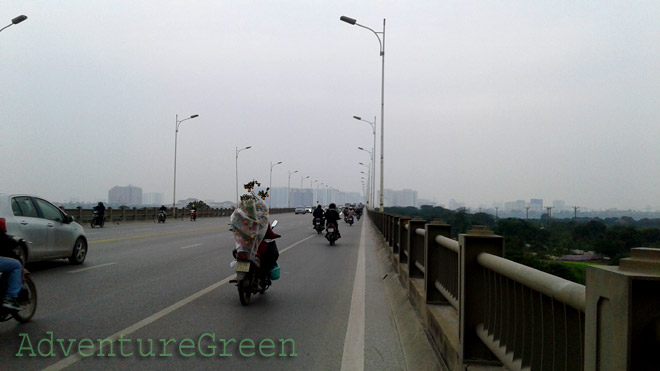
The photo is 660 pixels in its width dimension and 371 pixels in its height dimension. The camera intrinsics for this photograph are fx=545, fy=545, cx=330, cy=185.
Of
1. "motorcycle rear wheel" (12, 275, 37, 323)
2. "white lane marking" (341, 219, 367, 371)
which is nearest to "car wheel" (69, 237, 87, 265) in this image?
"motorcycle rear wheel" (12, 275, 37, 323)

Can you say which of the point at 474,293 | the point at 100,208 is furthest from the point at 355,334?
the point at 100,208

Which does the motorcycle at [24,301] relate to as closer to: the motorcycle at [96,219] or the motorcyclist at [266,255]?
the motorcyclist at [266,255]

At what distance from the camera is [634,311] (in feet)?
6.28

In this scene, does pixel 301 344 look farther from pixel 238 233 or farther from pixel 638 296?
pixel 638 296

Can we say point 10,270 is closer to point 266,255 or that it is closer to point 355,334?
point 266,255

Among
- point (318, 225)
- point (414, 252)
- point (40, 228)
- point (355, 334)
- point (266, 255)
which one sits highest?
point (40, 228)

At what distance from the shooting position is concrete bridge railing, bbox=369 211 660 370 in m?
1.92

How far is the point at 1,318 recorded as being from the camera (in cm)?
644

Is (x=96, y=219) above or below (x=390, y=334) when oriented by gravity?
above

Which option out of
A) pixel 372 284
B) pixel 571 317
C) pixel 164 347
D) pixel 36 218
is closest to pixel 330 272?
pixel 372 284

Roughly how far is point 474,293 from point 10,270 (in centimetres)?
534

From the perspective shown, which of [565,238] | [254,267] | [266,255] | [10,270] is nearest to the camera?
[10,270]

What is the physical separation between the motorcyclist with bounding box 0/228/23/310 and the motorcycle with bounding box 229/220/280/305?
3144 millimetres

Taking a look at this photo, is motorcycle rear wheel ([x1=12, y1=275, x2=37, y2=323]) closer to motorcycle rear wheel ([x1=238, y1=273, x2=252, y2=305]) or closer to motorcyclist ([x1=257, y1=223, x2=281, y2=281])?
motorcycle rear wheel ([x1=238, y1=273, x2=252, y2=305])
